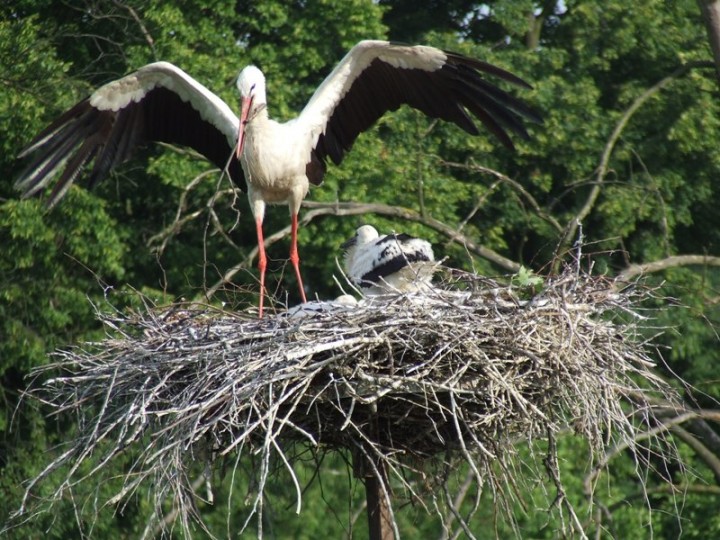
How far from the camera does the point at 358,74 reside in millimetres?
8023

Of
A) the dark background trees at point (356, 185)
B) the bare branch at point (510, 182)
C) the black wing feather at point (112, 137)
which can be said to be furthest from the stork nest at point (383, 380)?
the dark background trees at point (356, 185)

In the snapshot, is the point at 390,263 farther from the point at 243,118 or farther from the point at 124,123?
the point at 124,123

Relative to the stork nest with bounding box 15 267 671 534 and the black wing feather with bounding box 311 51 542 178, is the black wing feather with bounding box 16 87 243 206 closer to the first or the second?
the black wing feather with bounding box 311 51 542 178

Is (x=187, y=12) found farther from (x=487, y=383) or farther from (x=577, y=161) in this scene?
(x=487, y=383)

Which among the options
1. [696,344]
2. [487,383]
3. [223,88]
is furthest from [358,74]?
[696,344]

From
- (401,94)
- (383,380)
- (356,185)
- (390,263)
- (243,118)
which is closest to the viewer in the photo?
(383,380)

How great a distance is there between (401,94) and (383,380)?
3.13 m

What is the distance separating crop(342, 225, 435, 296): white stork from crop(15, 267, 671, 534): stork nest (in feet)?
3.43

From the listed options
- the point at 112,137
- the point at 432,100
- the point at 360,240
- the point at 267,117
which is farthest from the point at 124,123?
the point at 432,100

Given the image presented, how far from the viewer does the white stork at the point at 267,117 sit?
782 cm

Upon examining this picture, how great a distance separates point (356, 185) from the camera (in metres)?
12.5

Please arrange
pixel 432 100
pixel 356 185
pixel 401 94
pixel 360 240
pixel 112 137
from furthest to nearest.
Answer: pixel 356 185, pixel 360 240, pixel 112 137, pixel 401 94, pixel 432 100

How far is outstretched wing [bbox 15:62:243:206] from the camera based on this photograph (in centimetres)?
814

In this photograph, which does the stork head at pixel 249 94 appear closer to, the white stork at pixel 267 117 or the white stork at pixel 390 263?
the white stork at pixel 267 117
